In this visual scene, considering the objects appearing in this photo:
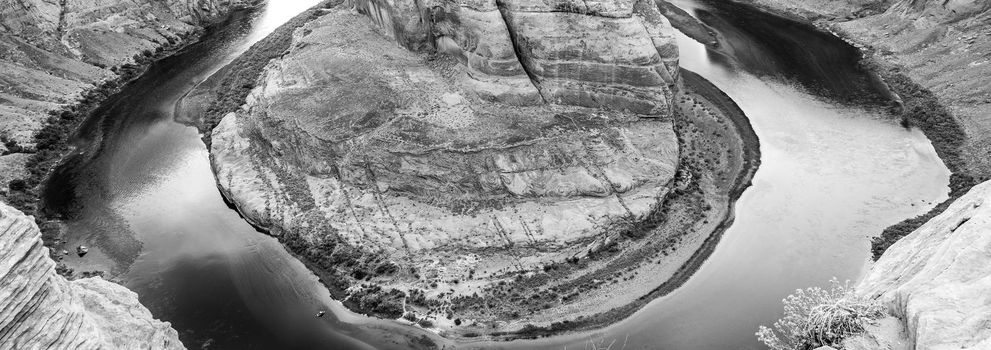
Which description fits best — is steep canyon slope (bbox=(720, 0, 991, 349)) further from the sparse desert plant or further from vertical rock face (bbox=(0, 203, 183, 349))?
vertical rock face (bbox=(0, 203, 183, 349))

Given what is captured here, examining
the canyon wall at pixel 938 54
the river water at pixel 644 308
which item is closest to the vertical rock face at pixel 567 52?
the river water at pixel 644 308

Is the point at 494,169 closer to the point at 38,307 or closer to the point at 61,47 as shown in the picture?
the point at 38,307

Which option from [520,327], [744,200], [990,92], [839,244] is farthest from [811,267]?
[990,92]

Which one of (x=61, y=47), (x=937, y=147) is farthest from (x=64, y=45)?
(x=937, y=147)

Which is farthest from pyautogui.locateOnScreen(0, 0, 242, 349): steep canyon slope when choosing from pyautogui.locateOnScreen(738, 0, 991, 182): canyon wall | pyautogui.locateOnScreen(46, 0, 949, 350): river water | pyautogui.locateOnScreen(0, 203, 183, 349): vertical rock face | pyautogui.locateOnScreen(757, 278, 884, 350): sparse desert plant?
pyautogui.locateOnScreen(738, 0, 991, 182): canyon wall

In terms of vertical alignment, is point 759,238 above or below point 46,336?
below

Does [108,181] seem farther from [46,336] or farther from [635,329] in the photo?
[635,329]

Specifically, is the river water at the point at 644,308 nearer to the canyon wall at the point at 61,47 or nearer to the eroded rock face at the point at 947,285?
the canyon wall at the point at 61,47
